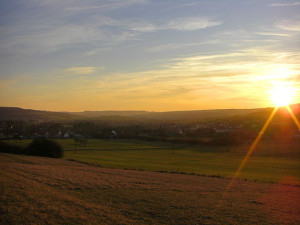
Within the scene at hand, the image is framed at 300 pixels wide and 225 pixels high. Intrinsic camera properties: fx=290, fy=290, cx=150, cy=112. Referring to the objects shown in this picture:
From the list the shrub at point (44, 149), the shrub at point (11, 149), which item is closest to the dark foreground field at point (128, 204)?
the shrub at point (44, 149)

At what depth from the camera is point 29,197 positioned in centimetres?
1225

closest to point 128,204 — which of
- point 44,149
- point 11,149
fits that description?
point 44,149

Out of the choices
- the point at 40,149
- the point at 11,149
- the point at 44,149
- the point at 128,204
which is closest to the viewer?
the point at 128,204

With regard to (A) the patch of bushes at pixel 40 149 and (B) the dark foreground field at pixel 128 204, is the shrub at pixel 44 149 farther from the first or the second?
(B) the dark foreground field at pixel 128 204

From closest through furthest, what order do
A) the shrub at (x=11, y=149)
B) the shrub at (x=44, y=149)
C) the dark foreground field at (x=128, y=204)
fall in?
1. the dark foreground field at (x=128, y=204)
2. the shrub at (x=44, y=149)
3. the shrub at (x=11, y=149)

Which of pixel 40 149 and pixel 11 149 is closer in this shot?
pixel 40 149

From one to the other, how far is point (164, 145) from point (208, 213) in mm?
67759

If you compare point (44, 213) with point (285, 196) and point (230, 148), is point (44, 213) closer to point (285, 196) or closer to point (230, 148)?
point (285, 196)

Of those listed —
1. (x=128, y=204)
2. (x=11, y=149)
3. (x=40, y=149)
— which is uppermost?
(x=128, y=204)

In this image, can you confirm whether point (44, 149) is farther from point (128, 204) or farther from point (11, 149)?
point (128, 204)

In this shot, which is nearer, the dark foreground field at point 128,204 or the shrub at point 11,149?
the dark foreground field at point 128,204

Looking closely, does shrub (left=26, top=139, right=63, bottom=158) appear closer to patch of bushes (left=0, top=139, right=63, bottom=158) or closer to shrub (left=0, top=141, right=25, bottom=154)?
patch of bushes (left=0, top=139, right=63, bottom=158)

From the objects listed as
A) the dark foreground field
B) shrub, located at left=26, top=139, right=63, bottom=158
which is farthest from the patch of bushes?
the dark foreground field

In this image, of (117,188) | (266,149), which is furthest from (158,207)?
(266,149)
